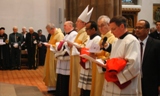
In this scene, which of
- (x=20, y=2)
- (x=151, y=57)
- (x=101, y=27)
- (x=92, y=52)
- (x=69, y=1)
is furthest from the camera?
(x=20, y=2)

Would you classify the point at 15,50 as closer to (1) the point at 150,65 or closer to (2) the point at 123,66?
(1) the point at 150,65

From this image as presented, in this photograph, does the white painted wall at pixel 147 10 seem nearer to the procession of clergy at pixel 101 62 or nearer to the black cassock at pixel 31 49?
the black cassock at pixel 31 49

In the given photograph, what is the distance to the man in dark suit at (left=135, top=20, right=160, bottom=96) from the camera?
11.9ft

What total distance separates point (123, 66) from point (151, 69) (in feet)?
1.72

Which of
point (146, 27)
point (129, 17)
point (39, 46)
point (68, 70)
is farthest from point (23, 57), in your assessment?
point (146, 27)

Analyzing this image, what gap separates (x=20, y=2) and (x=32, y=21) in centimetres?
113

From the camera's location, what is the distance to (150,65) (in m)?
3.63

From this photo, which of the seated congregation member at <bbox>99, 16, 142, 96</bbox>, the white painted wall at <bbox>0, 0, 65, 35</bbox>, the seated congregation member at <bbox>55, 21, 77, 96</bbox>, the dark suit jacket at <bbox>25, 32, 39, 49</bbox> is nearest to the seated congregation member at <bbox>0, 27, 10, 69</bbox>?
the dark suit jacket at <bbox>25, 32, 39, 49</bbox>

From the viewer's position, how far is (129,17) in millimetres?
14523

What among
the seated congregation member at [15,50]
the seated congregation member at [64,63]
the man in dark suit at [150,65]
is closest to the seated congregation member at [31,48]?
the seated congregation member at [15,50]

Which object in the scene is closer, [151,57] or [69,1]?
→ [151,57]

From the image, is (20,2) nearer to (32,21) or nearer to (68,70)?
(32,21)

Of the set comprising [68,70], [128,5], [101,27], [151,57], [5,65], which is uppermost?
[128,5]

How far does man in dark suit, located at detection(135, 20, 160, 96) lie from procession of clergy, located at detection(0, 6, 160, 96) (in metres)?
0.02
